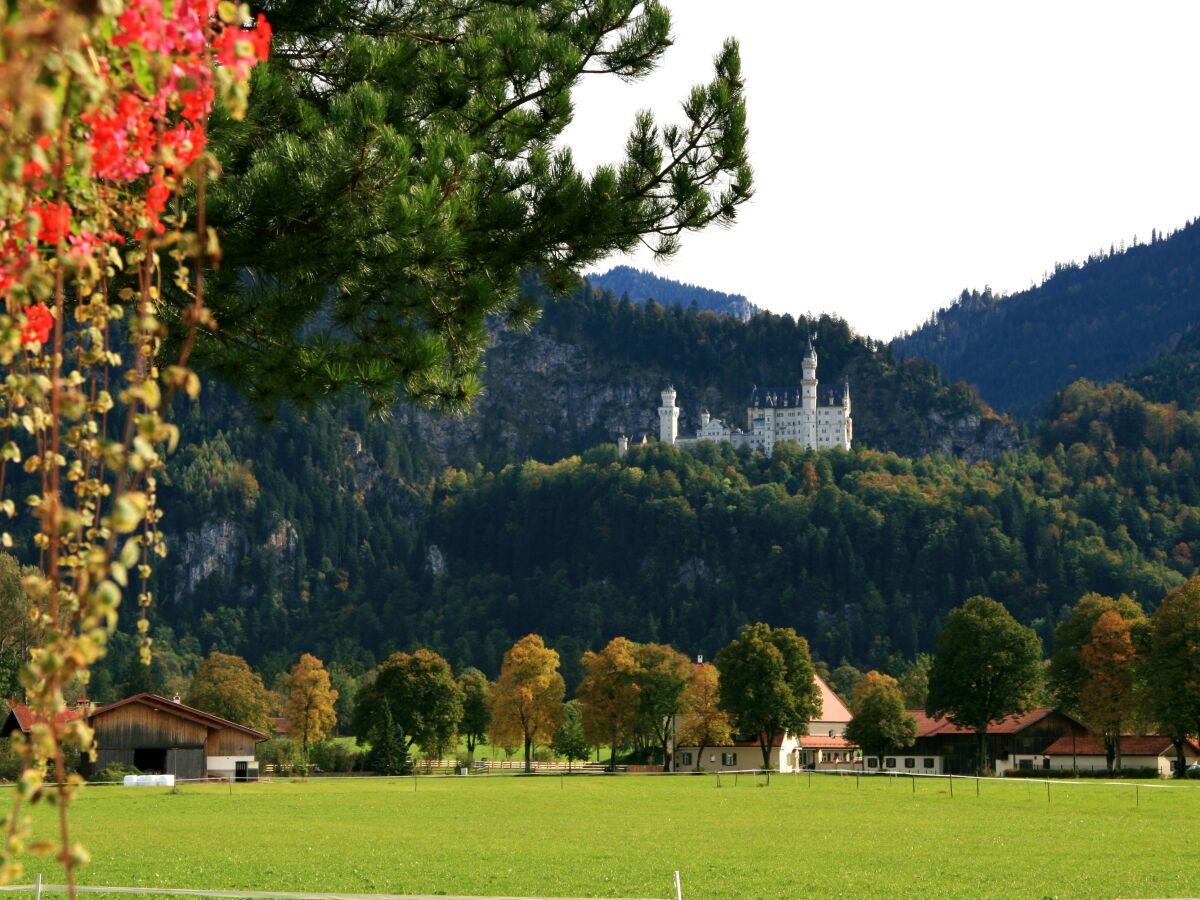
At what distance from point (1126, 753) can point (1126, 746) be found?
4.19 feet

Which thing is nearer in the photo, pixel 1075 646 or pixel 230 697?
pixel 1075 646

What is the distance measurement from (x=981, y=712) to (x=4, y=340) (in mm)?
86908

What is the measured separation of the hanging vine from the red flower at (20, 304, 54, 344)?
0.04ft

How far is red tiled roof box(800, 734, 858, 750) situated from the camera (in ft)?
353

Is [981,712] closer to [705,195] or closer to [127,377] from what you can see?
[705,195]

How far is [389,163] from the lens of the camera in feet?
34.9

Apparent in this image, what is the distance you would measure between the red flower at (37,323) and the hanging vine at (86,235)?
12 millimetres

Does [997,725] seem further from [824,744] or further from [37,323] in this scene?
[37,323]

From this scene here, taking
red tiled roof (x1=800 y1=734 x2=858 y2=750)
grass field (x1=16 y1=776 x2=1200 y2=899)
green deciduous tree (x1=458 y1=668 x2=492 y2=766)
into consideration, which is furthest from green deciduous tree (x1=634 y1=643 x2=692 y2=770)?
grass field (x1=16 y1=776 x2=1200 y2=899)

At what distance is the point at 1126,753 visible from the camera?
90.0 m

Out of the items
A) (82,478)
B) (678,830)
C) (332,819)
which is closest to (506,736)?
(332,819)

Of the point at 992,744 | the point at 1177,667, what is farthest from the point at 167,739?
the point at 992,744

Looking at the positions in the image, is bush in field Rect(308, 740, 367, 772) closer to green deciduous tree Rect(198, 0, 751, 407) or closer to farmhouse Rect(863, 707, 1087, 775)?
farmhouse Rect(863, 707, 1087, 775)

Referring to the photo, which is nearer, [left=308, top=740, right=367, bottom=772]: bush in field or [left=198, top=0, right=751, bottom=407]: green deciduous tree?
[left=198, top=0, right=751, bottom=407]: green deciduous tree
